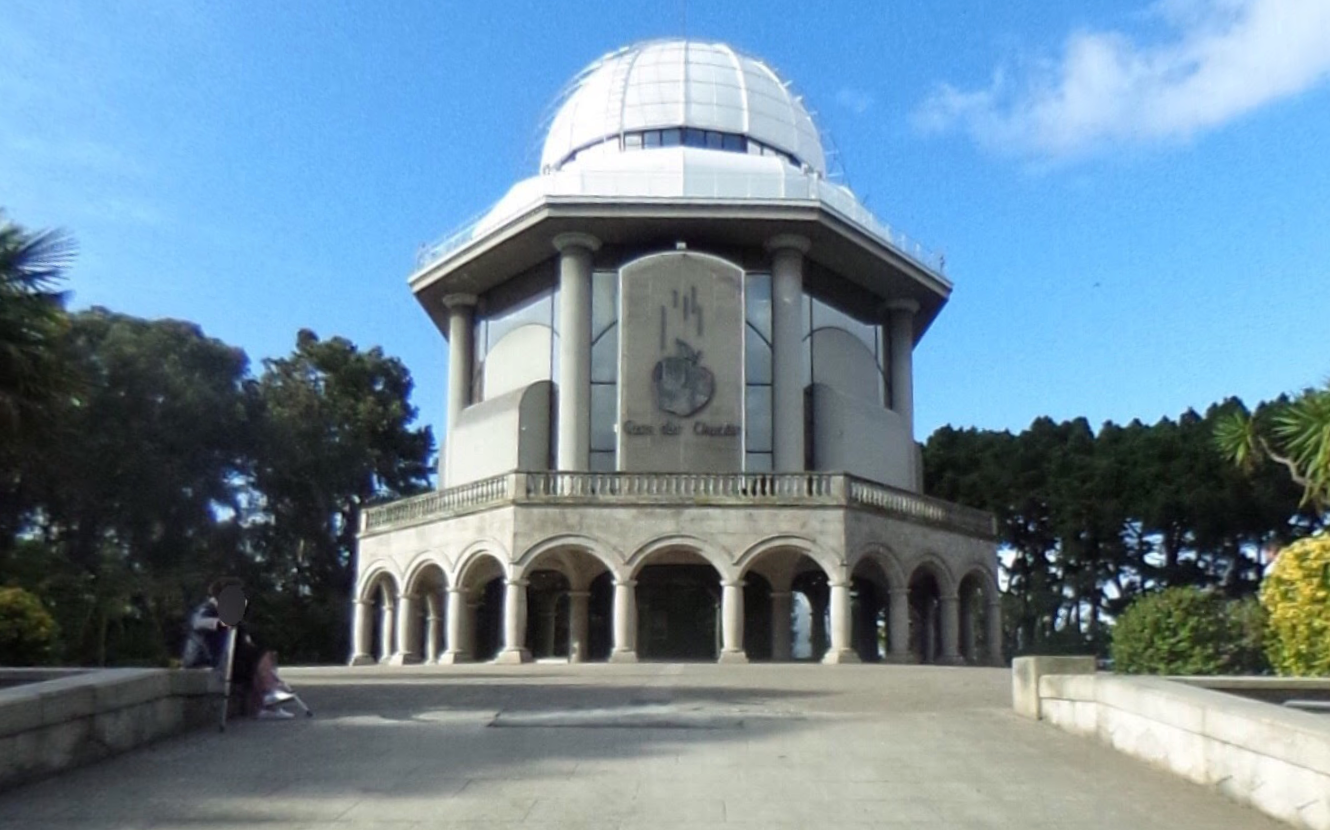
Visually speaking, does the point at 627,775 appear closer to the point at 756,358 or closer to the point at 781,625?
the point at 781,625

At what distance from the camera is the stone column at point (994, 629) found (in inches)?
1489

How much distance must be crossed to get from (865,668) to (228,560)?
27.8 m

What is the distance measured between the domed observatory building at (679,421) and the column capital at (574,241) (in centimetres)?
6

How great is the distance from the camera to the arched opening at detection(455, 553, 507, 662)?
33.1 meters

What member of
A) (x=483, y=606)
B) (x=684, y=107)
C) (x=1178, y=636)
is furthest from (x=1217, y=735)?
(x=684, y=107)

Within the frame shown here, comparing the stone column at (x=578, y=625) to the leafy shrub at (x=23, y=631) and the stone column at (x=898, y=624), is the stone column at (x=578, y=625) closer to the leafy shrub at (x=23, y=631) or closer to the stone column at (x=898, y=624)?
the stone column at (x=898, y=624)

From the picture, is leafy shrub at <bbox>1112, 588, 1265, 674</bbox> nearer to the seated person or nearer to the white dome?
the seated person

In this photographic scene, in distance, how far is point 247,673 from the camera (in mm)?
13398

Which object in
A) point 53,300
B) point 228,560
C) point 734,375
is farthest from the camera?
point 228,560

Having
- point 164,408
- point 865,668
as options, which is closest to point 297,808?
point 865,668

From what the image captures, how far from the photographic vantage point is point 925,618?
3834cm

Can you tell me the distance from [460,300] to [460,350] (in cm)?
150

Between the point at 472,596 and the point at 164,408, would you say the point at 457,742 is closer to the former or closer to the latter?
the point at 472,596

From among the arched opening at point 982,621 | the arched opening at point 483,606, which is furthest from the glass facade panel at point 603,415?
the arched opening at point 982,621
